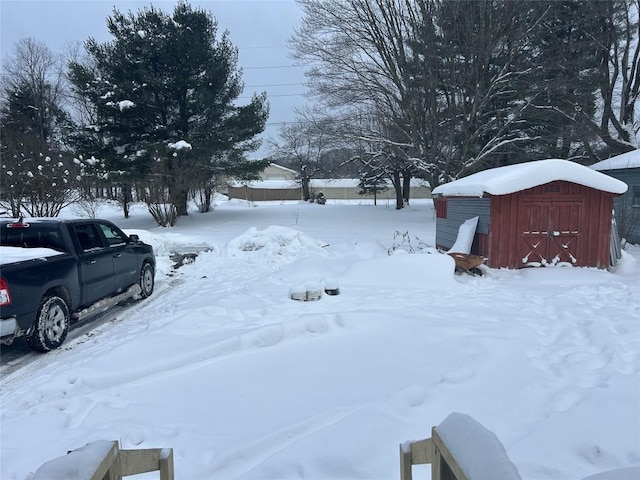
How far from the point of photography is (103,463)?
1.50m

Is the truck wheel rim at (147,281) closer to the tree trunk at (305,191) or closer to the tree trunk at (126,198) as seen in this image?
the tree trunk at (126,198)

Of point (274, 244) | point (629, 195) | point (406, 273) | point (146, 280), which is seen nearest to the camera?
point (146, 280)

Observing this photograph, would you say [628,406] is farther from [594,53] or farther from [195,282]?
[594,53]

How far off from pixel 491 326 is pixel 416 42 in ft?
58.9

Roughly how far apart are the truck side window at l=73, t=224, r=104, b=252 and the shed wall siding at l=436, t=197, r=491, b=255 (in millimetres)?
8615

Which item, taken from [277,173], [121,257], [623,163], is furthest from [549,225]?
[277,173]

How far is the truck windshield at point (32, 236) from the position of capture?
5.86 metres

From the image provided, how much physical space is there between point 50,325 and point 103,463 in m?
4.61

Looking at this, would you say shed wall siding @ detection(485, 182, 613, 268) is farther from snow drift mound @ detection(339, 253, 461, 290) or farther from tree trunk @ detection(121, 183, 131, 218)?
tree trunk @ detection(121, 183, 131, 218)

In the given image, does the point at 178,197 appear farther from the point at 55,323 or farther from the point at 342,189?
the point at 342,189

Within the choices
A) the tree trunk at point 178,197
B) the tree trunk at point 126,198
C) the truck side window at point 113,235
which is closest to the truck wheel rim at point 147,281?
the truck side window at point 113,235

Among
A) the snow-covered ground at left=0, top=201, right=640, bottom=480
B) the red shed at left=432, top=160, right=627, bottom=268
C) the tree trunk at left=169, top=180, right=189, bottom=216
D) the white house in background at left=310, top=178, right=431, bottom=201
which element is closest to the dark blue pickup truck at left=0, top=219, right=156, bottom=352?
the snow-covered ground at left=0, top=201, right=640, bottom=480

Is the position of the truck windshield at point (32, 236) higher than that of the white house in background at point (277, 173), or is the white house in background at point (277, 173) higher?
the white house in background at point (277, 173)

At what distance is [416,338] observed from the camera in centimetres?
523
